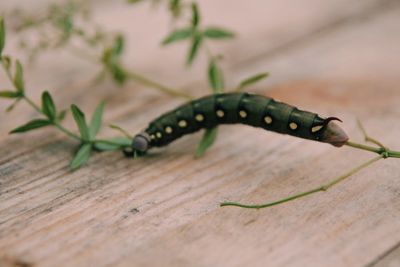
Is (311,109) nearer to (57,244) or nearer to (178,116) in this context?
(178,116)

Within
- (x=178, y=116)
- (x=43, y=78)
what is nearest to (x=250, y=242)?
(x=178, y=116)

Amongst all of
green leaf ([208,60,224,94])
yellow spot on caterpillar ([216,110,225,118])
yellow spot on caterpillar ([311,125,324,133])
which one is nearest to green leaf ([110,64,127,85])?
green leaf ([208,60,224,94])

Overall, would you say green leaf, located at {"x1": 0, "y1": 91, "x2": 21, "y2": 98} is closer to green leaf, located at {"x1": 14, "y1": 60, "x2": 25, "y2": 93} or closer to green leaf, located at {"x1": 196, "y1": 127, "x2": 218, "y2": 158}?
green leaf, located at {"x1": 14, "y1": 60, "x2": 25, "y2": 93}

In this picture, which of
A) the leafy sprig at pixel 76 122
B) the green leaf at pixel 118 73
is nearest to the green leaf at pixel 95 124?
the leafy sprig at pixel 76 122

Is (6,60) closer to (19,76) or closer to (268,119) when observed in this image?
(19,76)

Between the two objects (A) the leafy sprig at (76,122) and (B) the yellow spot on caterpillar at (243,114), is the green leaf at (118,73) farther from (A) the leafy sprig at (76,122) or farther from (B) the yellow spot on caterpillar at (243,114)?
(B) the yellow spot on caterpillar at (243,114)
